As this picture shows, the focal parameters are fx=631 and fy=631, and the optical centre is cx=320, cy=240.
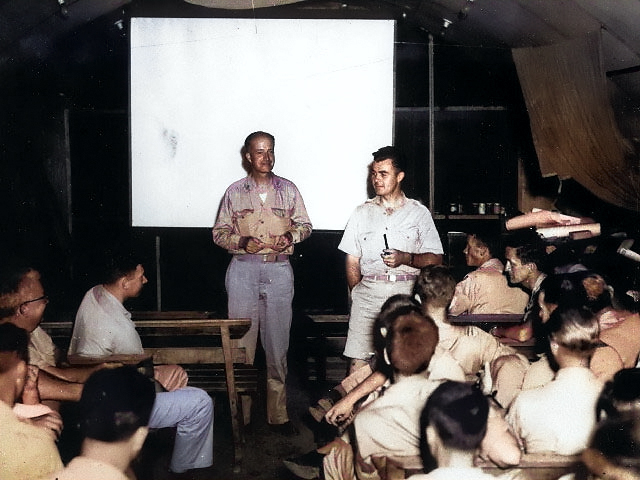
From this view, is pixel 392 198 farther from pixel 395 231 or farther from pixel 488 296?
pixel 488 296

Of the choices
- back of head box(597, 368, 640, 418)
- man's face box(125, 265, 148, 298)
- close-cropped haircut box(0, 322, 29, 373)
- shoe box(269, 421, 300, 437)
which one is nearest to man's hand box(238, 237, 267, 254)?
man's face box(125, 265, 148, 298)

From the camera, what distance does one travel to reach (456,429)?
1649 mm

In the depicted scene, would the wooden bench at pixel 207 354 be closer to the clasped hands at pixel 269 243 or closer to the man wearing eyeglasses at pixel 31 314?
the man wearing eyeglasses at pixel 31 314

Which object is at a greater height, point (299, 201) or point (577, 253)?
point (299, 201)

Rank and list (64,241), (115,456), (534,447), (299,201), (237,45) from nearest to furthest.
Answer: (115,456) → (534,447) → (299,201) → (237,45) → (64,241)

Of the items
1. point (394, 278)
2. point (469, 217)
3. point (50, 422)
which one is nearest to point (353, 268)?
point (394, 278)

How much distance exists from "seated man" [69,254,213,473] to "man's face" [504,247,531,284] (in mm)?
2167

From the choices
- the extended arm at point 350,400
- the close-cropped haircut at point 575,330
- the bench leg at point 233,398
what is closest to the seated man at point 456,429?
the close-cropped haircut at point 575,330

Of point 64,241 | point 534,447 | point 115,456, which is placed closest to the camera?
point 115,456

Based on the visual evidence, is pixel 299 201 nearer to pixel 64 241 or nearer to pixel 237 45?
pixel 237 45

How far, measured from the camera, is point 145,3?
5340 millimetres

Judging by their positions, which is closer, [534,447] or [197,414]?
[534,447]

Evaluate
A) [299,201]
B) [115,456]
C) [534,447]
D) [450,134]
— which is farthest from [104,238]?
[534,447]

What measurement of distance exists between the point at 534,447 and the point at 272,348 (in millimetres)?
2039
